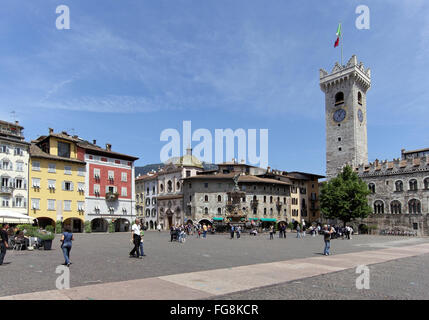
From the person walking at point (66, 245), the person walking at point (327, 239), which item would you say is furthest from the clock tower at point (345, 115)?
the person walking at point (66, 245)

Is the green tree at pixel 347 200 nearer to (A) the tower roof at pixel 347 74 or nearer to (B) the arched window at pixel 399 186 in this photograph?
(B) the arched window at pixel 399 186

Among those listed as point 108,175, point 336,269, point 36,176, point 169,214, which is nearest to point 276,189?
point 169,214

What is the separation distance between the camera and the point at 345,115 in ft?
237

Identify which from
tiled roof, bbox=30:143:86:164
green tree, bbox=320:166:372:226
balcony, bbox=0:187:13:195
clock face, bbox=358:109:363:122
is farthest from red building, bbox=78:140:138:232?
clock face, bbox=358:109:363:122

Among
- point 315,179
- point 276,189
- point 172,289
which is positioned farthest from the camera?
point 315,179

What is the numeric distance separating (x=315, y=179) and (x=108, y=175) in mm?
49010

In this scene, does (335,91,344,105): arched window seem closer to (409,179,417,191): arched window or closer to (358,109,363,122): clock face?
(358,109,363,122): clock face

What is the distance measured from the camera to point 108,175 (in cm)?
5528

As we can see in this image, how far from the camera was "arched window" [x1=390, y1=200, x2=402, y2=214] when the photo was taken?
6038 centimetres

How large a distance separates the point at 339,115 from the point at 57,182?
55.6 meters

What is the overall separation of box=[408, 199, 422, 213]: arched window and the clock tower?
44.1 ft

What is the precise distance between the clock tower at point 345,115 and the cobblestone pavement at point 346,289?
62.5m

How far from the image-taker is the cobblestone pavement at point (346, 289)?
27.0 ft

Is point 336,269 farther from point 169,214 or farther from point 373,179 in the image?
point 169,214
